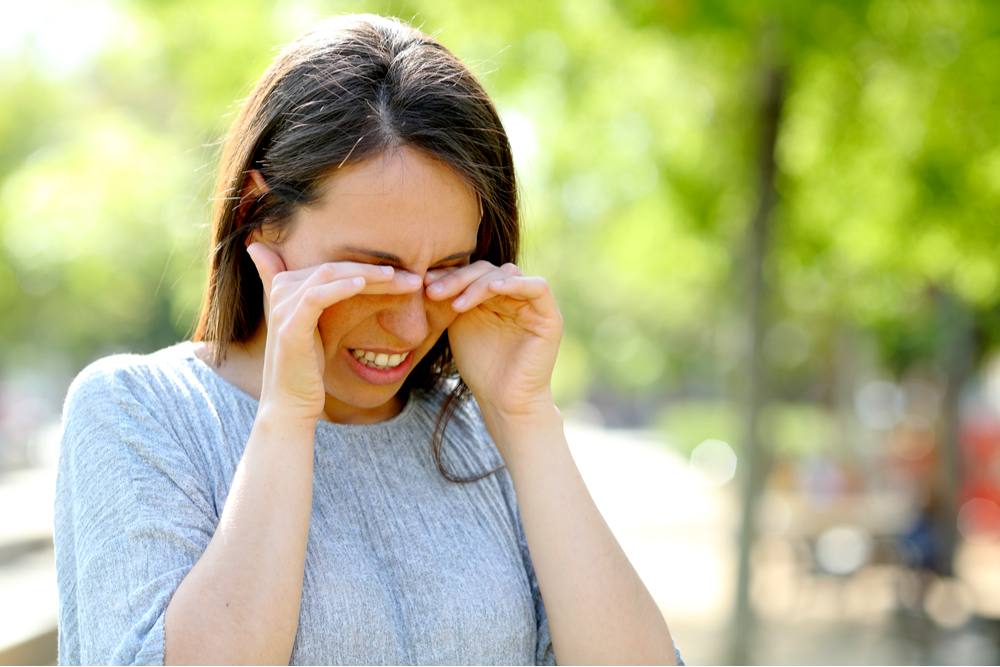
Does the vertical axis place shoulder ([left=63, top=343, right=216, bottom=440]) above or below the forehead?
below

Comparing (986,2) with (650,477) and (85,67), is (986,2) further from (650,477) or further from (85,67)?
(650,477)

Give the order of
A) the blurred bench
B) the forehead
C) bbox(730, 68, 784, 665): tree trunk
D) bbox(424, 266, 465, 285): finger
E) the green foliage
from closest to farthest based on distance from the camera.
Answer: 1. the forehead
2. bbox(424, 266, 465, 285): finger
3. the blurred bench
4. the green foliage
5. bbox(730, 68, 784, 665): tree trunk

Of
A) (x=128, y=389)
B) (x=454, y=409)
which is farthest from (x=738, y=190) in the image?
(x=128, y=389)

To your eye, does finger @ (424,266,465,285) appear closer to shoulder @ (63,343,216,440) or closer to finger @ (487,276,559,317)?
finger @ (487,276,559,317)

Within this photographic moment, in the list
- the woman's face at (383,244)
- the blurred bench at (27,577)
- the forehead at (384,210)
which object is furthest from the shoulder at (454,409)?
the blurred bench at (27,577)

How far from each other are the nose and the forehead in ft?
0.24

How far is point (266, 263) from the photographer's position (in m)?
1.68

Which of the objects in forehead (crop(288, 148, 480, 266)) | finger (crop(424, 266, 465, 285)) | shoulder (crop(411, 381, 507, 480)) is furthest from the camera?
shoulder (crop(411, 381, 507, 480))

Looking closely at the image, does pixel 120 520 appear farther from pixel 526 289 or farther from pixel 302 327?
pixel 526 289

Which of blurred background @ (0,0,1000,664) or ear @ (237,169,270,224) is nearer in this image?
ear @ (237,169,270,224)

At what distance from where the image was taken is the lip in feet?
5.83

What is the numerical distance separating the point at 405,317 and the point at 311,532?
437 mm

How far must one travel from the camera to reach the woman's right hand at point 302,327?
1521 mm

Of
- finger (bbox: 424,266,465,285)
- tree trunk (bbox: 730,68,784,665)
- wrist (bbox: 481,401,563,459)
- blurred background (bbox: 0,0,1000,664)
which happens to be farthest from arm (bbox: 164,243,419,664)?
tree trunk (bbox: 730,68,784,665)
